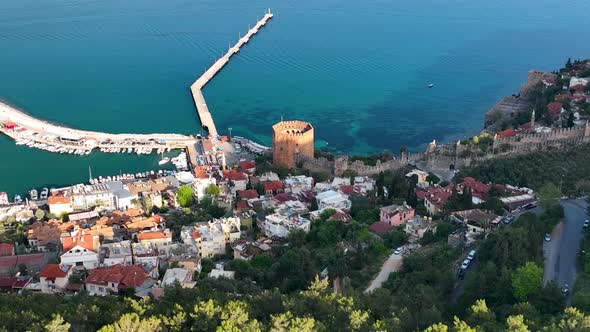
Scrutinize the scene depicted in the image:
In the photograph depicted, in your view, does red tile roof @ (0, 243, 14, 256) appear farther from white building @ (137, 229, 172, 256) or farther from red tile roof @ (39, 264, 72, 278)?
white building @ (137, 229, 172, 256)

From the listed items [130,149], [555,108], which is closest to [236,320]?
[555,108]

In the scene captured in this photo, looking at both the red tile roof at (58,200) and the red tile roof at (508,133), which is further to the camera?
the red tile roof at (508,133)

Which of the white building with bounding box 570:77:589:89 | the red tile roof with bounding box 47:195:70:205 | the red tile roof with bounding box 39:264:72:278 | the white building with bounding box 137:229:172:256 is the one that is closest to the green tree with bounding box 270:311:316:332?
the red tile roof with bounding box 39:264:72:278

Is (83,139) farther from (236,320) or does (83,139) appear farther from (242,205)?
(236,320)

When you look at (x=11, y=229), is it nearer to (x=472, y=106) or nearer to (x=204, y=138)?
(x=204, y=138)

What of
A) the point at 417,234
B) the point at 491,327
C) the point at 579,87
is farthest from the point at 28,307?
the point at 579,87

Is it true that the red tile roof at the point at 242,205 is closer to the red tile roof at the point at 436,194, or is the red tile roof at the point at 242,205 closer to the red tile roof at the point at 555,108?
the red tile roof at the point at 436,194

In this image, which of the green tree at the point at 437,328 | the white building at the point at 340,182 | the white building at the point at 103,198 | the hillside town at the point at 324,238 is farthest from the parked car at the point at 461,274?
the white building at the point at 103,198
